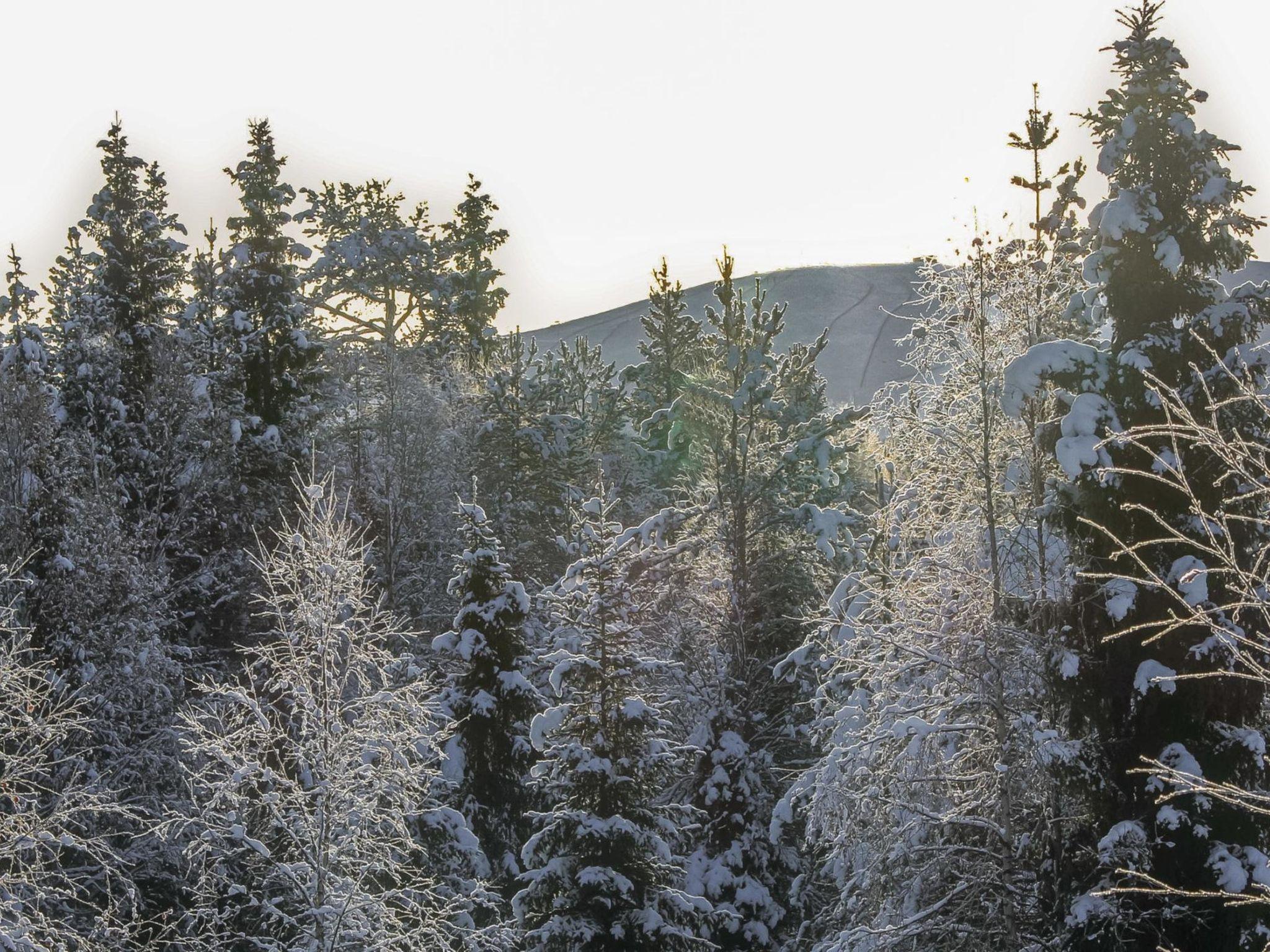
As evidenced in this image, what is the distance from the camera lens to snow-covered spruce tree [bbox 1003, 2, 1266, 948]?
44.3ft

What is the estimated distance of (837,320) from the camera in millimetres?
170125

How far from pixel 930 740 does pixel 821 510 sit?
9377 millimetres

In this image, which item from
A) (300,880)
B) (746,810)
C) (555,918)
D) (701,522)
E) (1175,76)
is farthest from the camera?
(701,522)

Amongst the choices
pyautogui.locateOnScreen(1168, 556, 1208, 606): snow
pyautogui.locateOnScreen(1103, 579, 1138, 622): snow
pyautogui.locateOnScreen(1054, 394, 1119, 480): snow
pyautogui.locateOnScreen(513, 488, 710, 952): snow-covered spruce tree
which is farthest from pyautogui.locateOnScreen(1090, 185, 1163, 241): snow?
pyautogui.locateOnScreen(513, 488, 710, 952): snow-covered spruce tree

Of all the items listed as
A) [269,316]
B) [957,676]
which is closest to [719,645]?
[957,676]

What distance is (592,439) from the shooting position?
39.8 metres

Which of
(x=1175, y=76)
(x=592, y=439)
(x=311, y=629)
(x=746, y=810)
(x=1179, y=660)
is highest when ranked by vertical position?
(x=1175, y=76)

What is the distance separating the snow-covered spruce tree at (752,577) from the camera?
22672 mm

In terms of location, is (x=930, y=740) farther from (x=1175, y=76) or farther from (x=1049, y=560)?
(x=1175, y=76)

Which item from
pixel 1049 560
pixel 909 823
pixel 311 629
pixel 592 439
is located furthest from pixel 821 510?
pixel 592 439

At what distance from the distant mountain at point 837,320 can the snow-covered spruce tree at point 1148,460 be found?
12153 cm

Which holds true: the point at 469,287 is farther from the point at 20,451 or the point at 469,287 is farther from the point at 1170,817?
the point at 1170,817

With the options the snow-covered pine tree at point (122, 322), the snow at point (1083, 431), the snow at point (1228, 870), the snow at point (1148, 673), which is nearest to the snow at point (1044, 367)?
the snow at point (1083, 431)

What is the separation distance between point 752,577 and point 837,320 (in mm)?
148801
